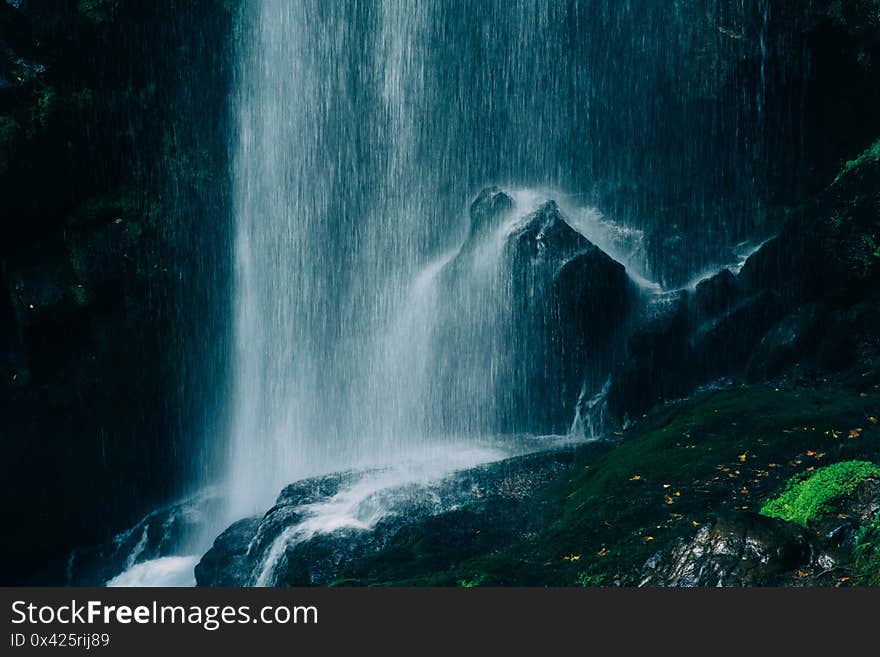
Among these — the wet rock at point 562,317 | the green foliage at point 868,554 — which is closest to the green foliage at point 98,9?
the wet rock at point 562,317

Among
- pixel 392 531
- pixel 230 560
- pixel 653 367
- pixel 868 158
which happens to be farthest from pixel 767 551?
pixel 868 158

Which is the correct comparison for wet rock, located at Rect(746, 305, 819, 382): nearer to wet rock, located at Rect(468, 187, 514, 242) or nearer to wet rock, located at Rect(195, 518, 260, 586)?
wet rock, located at Rect(468, 187, 514, 242)

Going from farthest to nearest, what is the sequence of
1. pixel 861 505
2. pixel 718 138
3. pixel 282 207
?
pixel 282 207, pixel 718 138, pixel 861 505

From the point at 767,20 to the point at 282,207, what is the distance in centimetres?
1434

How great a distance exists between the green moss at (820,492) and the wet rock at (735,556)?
18.3 inches

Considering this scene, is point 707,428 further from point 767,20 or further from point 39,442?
point 39,442

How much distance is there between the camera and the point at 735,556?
18.6 ft

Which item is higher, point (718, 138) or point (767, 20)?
point (767, 20)

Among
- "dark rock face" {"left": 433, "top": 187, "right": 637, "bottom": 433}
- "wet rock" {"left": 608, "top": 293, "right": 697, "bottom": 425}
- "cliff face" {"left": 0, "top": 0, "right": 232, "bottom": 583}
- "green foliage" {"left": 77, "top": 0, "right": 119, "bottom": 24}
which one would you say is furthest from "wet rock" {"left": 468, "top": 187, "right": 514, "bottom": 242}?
"green foliage" {"left": 77, "top": 0, "right": 119, "bottom": 24}

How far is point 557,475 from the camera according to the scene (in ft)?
35.4

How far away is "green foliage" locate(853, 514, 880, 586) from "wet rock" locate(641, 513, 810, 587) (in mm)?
398

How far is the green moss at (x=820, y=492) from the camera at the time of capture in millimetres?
6082

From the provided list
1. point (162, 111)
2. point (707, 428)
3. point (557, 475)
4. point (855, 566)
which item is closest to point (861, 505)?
point (855, 566)

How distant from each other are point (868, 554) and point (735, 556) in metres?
1.00
